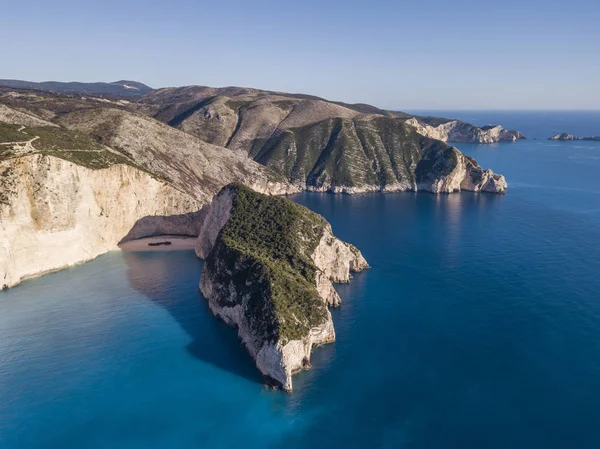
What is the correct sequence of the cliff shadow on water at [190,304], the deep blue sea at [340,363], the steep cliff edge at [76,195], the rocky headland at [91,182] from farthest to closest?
the rocky headland at [91,182]
the steep cliff edge at [76,195]
the cliff shadow on water at [190,304]
the deep blue sea at [340,363]

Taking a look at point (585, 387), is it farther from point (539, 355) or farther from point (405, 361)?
point (405, 361)

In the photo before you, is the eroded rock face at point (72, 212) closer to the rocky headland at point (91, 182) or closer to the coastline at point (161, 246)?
the rocky headland at point (91, 182)

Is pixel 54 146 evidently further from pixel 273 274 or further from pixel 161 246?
pixel 273 274

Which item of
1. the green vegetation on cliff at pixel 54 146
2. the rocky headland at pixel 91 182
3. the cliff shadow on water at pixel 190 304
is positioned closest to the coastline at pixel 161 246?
the rocky headland at pixel 91 182

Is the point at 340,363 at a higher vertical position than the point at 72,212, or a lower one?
lower

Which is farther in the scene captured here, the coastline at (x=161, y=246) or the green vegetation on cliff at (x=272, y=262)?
the coastline at (x=161, y=246)

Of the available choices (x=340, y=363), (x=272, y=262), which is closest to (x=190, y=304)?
(x=272, y=262)

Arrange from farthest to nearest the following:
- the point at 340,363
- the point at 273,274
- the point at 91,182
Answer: the point at 91,182 → the point at 273,274 → the point at 340,363

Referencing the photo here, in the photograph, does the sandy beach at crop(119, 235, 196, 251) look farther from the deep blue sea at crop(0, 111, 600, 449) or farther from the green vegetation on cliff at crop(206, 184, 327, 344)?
the green vegetation on cliff at crop(206, 184, 327, 344)
